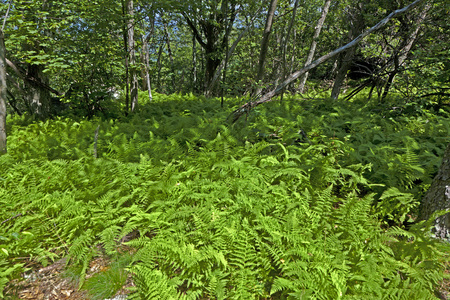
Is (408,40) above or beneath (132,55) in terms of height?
above

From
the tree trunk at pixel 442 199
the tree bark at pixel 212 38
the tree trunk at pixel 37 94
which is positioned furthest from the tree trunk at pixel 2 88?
the tree bark at pixel 212 38

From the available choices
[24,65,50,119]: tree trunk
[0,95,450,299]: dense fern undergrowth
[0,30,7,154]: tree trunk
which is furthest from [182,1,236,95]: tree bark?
[0,30,7,154]: tree trunk

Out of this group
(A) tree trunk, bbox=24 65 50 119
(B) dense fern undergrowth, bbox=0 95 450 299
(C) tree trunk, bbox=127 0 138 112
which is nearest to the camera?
(B) dense fern undergrowth, bbox=0 95 450 299

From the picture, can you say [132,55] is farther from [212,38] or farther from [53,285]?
[53,285]

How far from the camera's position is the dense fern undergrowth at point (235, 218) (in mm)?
2254

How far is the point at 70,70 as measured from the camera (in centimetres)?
673

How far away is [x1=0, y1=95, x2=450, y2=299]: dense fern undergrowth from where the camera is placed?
7.39 ft

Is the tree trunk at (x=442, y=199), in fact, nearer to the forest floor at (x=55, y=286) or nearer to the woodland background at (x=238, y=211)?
the woodland background at (x=238, y=211)

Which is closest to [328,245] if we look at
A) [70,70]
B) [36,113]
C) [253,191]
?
[253,191]

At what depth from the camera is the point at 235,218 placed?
2846mm

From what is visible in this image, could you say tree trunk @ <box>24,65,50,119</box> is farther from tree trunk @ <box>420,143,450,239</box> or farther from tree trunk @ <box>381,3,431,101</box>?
tree trunk @ <box>381,3,431,101</box>

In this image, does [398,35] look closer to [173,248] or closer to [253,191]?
[253,191]

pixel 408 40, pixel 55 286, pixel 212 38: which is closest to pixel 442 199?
pixel 55 286

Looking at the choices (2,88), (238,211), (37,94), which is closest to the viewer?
(238,211)
